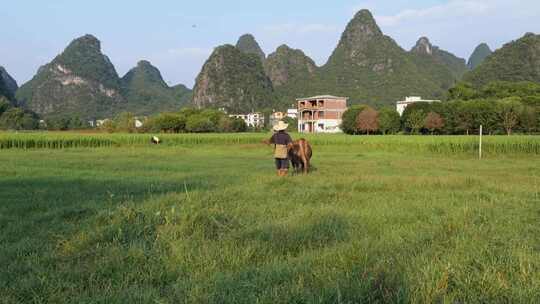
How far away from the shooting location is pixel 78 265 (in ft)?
11.9

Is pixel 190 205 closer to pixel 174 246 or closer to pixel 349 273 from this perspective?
pixel 174 246

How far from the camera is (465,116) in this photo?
41719mm

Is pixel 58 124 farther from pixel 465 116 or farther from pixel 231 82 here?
pixel 465 116

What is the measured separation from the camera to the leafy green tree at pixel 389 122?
4784cm

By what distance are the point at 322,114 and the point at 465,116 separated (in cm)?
2398

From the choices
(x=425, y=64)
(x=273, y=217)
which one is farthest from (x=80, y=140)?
(x=425, y=64)

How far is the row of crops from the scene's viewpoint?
72.6 ft

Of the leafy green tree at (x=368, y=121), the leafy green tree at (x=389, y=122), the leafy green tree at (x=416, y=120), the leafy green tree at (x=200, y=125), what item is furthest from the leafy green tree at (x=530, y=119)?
the leafy green tree at (x=200, y=125)

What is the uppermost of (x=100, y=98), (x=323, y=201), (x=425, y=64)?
(x=425, y=64)

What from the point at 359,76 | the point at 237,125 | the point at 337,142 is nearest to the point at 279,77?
the point at 359,76

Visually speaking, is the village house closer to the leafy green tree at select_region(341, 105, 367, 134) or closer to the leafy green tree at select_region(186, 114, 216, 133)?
the leafy green tree at select_region(341, 105, 367, 134)

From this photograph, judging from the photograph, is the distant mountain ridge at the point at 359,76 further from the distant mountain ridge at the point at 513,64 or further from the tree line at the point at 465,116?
the tree line at the point at 465,116

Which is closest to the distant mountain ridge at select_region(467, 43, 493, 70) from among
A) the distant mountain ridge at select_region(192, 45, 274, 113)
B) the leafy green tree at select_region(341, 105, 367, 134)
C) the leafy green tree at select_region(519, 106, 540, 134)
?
the distant mountain ridge at select_region(192, 45, 274, 113)

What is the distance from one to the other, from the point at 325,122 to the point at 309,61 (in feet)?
171
